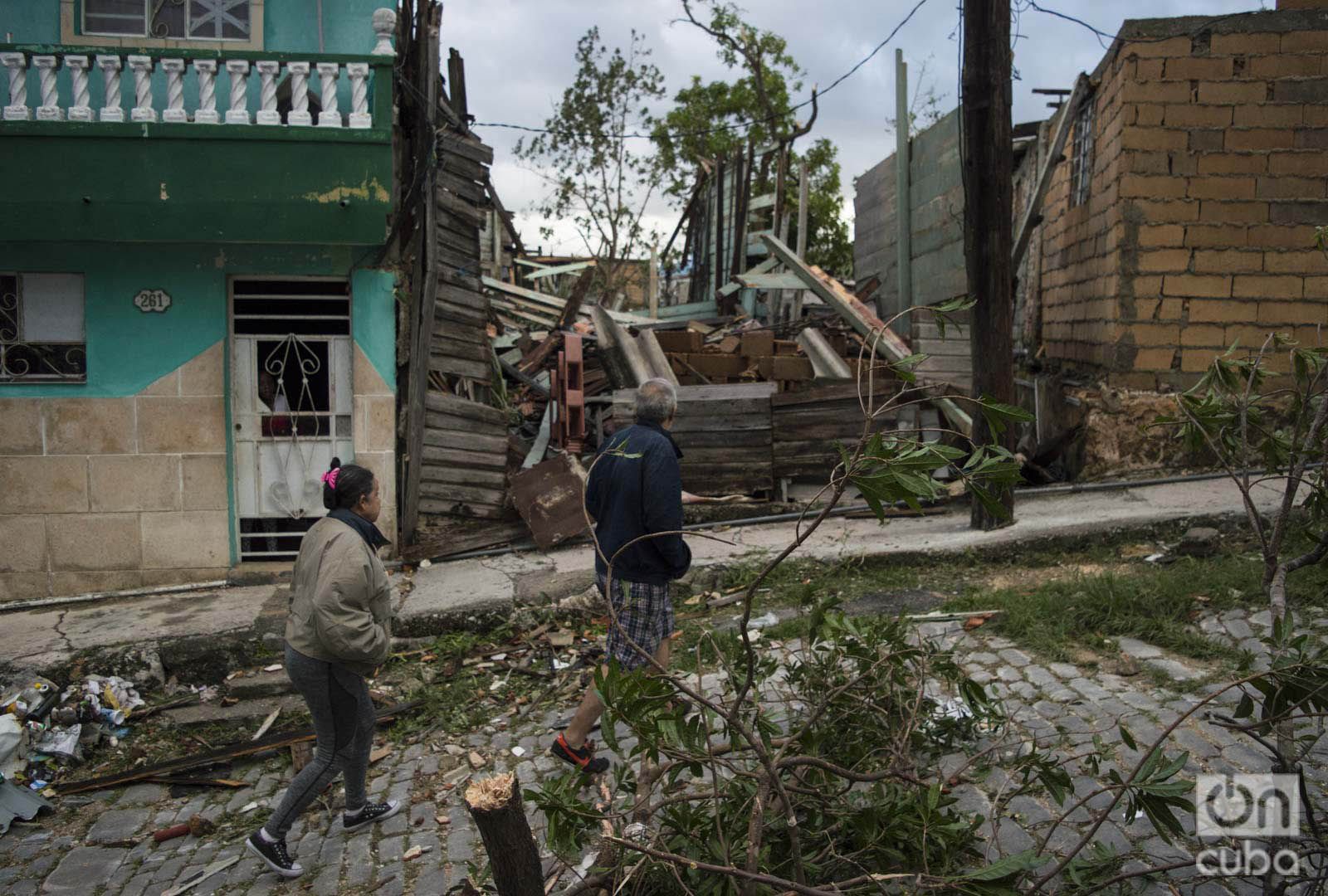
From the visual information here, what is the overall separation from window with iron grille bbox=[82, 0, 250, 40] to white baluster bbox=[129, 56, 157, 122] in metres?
0.86

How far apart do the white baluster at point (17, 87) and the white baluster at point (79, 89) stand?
352 millimetres

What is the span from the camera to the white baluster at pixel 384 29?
26.0 ft

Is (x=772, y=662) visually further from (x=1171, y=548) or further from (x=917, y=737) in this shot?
(x=1171, y=548)

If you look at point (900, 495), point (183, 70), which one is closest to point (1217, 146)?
point (900, 495)

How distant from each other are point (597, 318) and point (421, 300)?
1.96 m

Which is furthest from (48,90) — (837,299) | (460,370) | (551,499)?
(837,299)

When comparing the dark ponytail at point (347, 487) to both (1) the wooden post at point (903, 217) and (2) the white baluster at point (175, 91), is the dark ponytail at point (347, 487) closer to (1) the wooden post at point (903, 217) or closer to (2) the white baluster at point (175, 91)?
(2) the white baluster at point (175, 91)

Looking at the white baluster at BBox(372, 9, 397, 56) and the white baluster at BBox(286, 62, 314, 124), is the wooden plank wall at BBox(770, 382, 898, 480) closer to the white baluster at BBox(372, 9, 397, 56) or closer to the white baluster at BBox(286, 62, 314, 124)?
the white baluster at BBox(372, 9, 397, 56)

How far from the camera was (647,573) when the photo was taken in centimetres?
462

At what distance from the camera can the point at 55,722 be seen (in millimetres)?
5898

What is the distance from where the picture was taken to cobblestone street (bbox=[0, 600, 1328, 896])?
402cm

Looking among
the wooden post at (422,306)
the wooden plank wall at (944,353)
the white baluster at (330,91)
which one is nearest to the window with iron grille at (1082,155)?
the wooden plank wall at (944,353)

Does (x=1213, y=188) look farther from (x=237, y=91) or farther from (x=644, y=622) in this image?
(x=237, y=91)

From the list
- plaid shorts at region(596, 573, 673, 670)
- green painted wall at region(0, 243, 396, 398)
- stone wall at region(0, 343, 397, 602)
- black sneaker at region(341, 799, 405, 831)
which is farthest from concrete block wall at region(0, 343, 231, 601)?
plaid shorts at region(596, 573, 673, 670)
